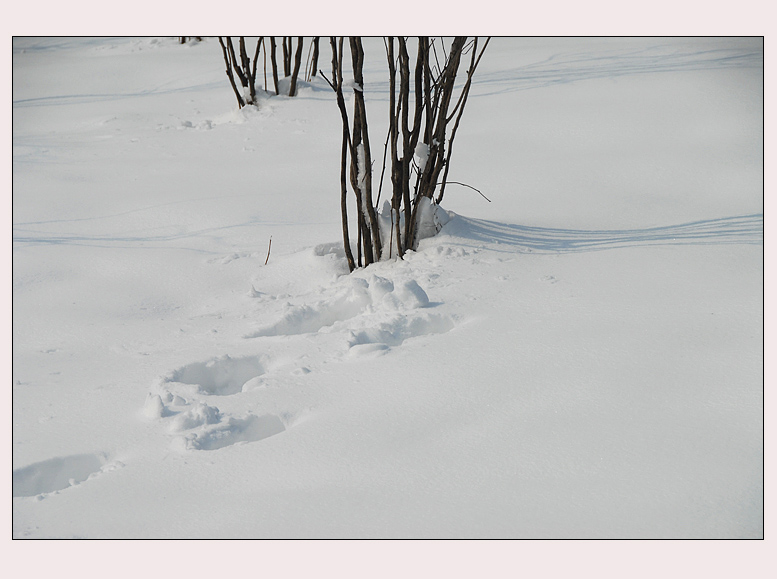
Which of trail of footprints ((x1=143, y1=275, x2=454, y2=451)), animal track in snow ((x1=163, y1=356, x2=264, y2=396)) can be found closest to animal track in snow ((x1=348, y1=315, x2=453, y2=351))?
trail of footprints ((x1=143, y1=275, x2=454, y2=451))

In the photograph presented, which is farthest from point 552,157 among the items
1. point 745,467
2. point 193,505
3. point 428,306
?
point 193,505

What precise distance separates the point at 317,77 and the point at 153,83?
60.6 inches

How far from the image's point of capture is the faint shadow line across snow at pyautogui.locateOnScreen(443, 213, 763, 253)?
2617 mm

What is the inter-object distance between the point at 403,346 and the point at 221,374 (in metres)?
0.53

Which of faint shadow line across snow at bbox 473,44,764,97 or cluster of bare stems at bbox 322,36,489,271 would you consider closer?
cluster of bare stems at bbox 322,36,489,271

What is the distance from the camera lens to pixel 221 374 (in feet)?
6.39

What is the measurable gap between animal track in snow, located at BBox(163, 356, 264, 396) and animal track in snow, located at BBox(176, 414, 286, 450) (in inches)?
8.8

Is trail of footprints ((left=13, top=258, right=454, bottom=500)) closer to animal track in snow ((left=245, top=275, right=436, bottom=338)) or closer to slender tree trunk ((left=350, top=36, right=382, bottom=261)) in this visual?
animal track in snow ((left=245, top=275, right=436, bottom=338))

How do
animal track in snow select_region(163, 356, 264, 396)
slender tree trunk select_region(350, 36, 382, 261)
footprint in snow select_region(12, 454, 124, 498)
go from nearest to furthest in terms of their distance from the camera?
1. footprint in snow select_region(12, 454, 124, 498)
2. animal track in snow select_region(163, 356, 264, 396)
3. slender tree trunk select_region(350, 36, 382, 261)

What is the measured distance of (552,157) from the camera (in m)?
3.82

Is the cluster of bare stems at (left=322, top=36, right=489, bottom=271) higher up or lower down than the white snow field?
higher up

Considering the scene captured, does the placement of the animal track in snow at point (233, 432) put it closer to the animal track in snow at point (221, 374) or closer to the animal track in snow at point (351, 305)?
the animal track in snow at point (221, 374)

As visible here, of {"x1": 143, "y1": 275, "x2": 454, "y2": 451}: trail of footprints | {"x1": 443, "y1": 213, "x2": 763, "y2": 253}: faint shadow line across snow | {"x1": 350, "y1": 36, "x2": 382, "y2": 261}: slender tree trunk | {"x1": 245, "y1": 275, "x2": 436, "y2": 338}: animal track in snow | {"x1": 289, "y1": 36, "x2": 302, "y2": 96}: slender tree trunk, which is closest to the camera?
{"x1": 143, "y1": 275, "x2": 454, "y2": 451}: trail of footprints

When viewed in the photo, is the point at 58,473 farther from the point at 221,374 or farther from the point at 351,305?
the point at 351,305
